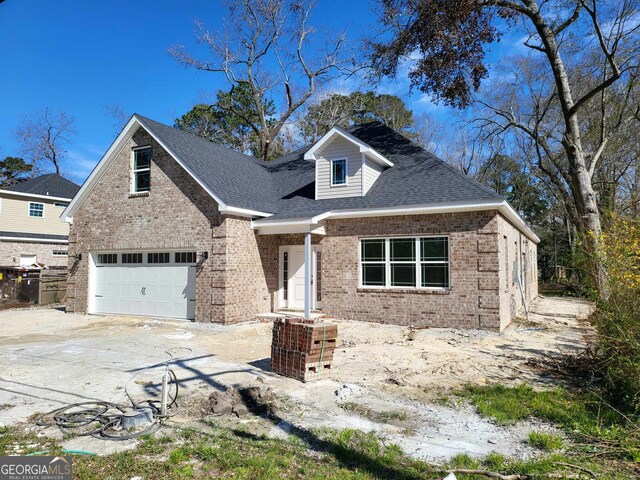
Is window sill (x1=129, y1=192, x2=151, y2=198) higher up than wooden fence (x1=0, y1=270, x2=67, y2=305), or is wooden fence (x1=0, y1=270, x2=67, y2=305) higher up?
window sill (x1=129, y1=192, x2=151, y2=198)

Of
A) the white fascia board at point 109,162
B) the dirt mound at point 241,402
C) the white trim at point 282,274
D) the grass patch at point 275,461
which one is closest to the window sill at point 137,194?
the white fascia board at point 109,162

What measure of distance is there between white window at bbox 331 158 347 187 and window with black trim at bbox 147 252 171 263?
632 centimetres

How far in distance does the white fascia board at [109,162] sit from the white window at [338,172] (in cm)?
263

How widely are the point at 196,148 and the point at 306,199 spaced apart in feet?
15.4

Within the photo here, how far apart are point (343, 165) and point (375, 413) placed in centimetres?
1055

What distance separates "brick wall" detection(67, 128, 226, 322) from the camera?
545 inches

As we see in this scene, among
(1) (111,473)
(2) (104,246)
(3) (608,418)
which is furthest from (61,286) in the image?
(3) (608,418)

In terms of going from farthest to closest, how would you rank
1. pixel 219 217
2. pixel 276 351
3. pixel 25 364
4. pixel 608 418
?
pixel 219 217 < pixel 25 364 < pixel 276 351 < pixel 608 418

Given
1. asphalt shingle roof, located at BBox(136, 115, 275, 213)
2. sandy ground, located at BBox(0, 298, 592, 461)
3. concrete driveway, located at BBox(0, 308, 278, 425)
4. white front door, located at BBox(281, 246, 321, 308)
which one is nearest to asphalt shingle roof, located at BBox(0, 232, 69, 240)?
concrete driveway, located at BBox(0, 308, 278, 425)

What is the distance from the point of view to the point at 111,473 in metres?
4.12

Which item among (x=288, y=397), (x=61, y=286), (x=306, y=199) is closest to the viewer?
(x=288, y=397)

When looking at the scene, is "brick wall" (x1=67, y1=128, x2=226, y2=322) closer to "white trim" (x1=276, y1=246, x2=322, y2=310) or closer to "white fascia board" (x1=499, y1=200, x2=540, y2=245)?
"white trim" (x1=276, y1=246, x2=322, y2=310)

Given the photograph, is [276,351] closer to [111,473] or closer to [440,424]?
[440,424]

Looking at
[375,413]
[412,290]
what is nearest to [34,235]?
[412,290]
